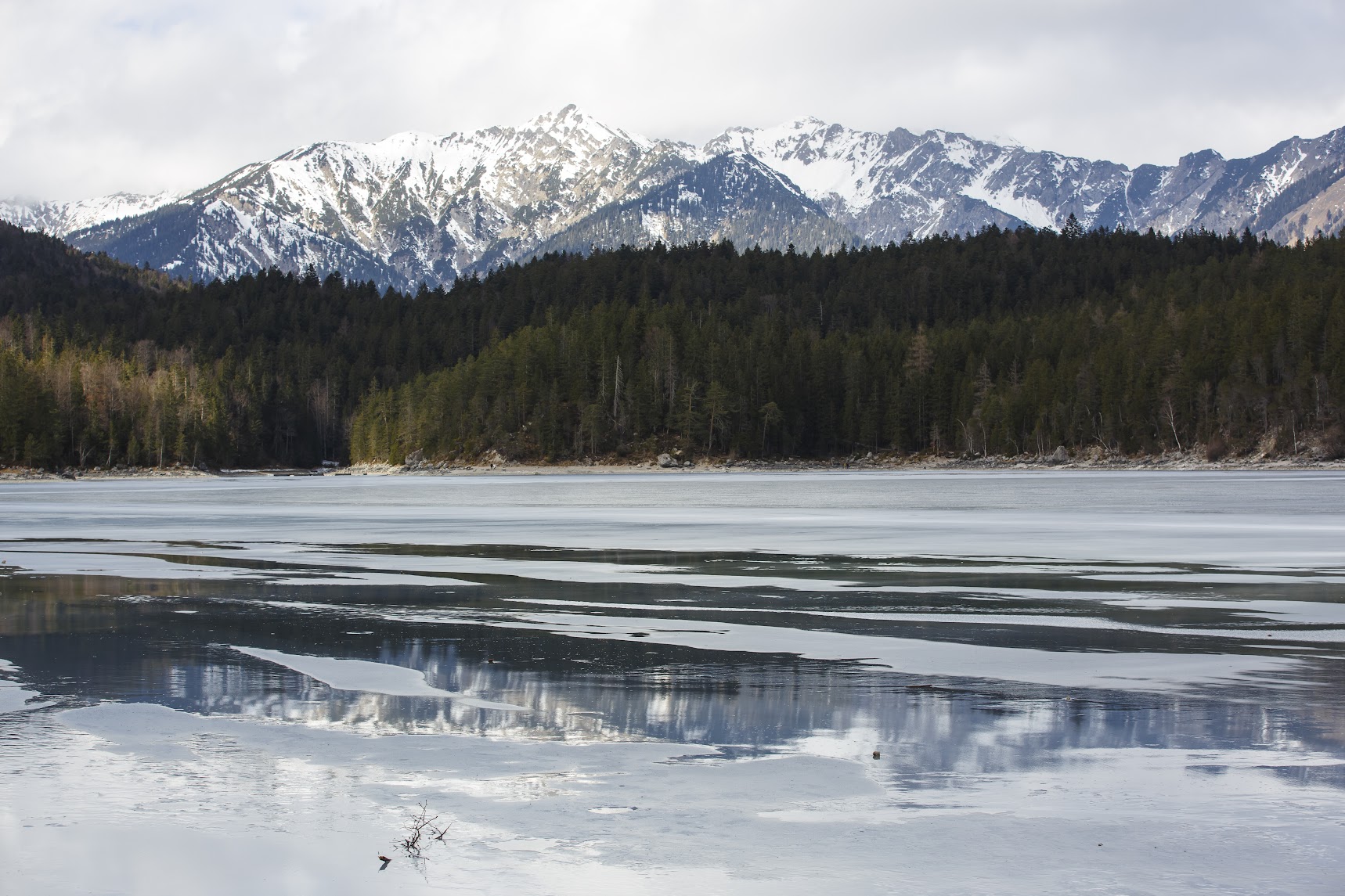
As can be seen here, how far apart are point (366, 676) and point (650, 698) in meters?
3.18

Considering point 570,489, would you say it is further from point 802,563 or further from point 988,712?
point 988,712

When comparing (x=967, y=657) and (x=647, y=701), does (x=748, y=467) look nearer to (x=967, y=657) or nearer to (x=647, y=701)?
(x=967, y=657)

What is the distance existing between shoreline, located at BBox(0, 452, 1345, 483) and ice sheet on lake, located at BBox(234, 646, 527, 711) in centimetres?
11676

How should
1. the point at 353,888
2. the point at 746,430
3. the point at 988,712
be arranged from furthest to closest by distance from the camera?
the point at 746,430 → the point at 988,712 → the point at 353,888

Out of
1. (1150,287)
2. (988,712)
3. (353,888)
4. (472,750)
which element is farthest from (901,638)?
(1150,287)

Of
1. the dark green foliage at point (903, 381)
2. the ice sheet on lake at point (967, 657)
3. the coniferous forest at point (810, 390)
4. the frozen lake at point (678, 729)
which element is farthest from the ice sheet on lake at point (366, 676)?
the dark green foliage at point (903, 381)

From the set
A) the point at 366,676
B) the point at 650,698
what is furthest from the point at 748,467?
the point at 650,698

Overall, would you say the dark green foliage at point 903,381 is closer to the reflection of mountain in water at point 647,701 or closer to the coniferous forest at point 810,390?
the coniferous forest at point 810,390

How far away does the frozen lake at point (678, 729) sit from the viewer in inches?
256

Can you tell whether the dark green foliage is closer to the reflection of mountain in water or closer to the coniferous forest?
the coniferous forest

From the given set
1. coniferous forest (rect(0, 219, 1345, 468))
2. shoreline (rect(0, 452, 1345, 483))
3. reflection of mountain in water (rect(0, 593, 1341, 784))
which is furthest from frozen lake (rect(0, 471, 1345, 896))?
coniferous forest (rect(0, 219, 1345, 468))

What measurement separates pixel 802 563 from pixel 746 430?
12717 centimetres

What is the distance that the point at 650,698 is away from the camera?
10.8 meters

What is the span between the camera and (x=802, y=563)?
24609 millimetres
